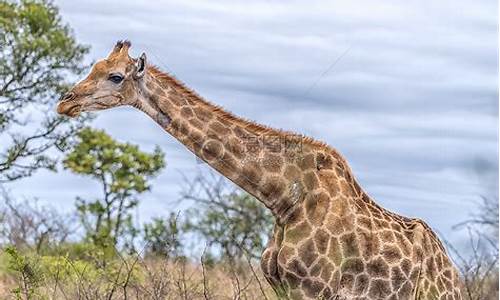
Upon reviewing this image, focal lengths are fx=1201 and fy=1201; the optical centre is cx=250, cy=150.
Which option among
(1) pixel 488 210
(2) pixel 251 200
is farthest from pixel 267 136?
(2) pixel 251 200

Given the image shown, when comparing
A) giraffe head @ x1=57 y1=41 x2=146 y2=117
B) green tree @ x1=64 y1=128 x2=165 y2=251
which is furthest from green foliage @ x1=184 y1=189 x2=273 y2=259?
giraffe head @ x1=57 y1=41 x2=146 y2=117

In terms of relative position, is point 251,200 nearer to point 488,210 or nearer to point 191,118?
point 488,210

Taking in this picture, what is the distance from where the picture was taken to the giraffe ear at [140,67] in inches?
434

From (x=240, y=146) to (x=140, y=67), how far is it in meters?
1.27

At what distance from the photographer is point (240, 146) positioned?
10586 mm

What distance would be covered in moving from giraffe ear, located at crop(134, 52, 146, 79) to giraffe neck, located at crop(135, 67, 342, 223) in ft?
0.42

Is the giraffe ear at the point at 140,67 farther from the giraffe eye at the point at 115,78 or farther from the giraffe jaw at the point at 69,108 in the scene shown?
the giraffe jaw at the point at 69,108

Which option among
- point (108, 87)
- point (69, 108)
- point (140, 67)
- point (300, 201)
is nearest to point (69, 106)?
point (69, 108)

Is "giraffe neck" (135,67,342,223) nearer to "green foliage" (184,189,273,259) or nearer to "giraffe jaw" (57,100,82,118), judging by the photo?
"giraffe jaw" (57,100,82,118)

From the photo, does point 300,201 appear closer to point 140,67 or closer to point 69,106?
point 140,67

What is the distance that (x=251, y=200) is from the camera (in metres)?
26.4

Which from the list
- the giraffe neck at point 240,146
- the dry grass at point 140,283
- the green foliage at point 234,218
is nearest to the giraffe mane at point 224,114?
the giraffe neck at point 240,146

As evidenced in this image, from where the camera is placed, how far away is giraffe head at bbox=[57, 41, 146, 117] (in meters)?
11.0

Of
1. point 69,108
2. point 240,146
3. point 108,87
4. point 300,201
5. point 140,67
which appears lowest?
point 300,201
